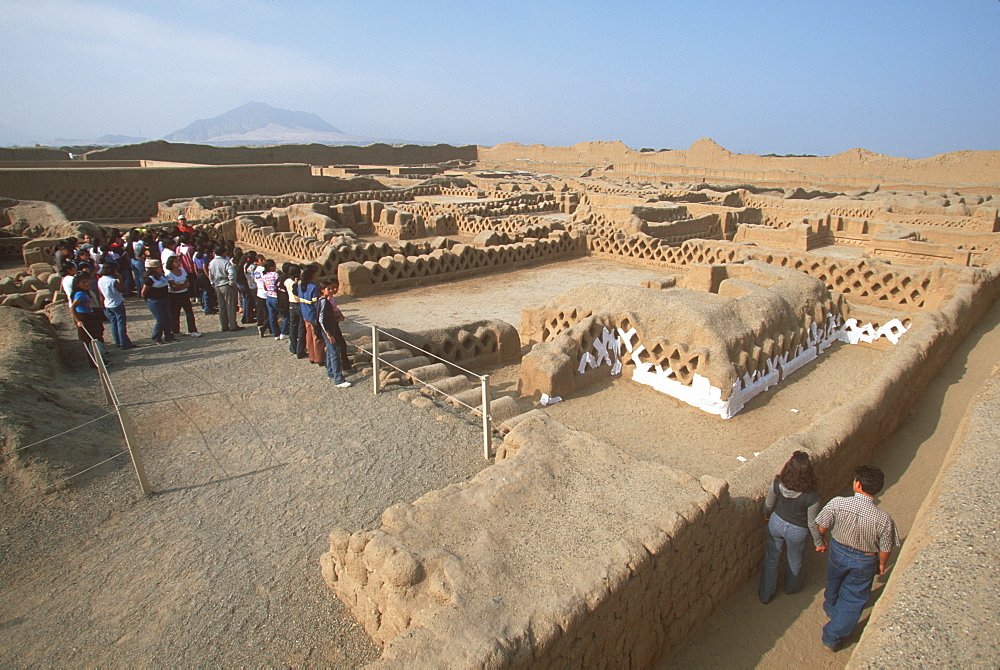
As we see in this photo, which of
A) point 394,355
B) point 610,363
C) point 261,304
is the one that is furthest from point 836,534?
point 261,304

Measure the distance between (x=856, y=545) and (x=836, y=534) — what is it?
12 centimetres

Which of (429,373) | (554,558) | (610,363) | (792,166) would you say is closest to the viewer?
(554,558)

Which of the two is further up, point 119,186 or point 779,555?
point 119,186

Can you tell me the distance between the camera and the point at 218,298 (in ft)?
29.0

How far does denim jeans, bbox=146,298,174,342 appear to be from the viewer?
26.4 feet

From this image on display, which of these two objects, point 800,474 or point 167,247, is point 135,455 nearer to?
point 800,474

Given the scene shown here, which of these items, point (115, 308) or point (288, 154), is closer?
point (115, 308)

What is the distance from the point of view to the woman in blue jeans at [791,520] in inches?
157

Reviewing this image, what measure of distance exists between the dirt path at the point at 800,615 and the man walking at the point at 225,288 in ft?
25.4

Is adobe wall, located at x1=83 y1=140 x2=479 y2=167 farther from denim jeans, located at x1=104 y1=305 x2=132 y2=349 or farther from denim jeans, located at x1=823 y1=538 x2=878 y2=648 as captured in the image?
denim jeans, located at x1=823 y1=538 x2=878 y2=648

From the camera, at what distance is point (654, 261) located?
52.9 feet

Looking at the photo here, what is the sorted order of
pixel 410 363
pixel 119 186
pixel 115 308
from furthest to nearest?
1. pixel 119 186
2. pixel 115 308
3. pixel 410 363

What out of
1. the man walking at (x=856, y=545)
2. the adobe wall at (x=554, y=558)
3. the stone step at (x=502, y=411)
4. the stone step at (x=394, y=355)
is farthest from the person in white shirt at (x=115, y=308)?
the man walking at (x=856, y=545)

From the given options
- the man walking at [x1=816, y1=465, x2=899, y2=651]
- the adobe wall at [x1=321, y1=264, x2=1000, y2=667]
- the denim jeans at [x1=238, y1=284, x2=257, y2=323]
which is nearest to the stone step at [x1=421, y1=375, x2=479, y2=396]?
the adobe wall at [x1=321, y1=264, x2=1000, y2=667]
